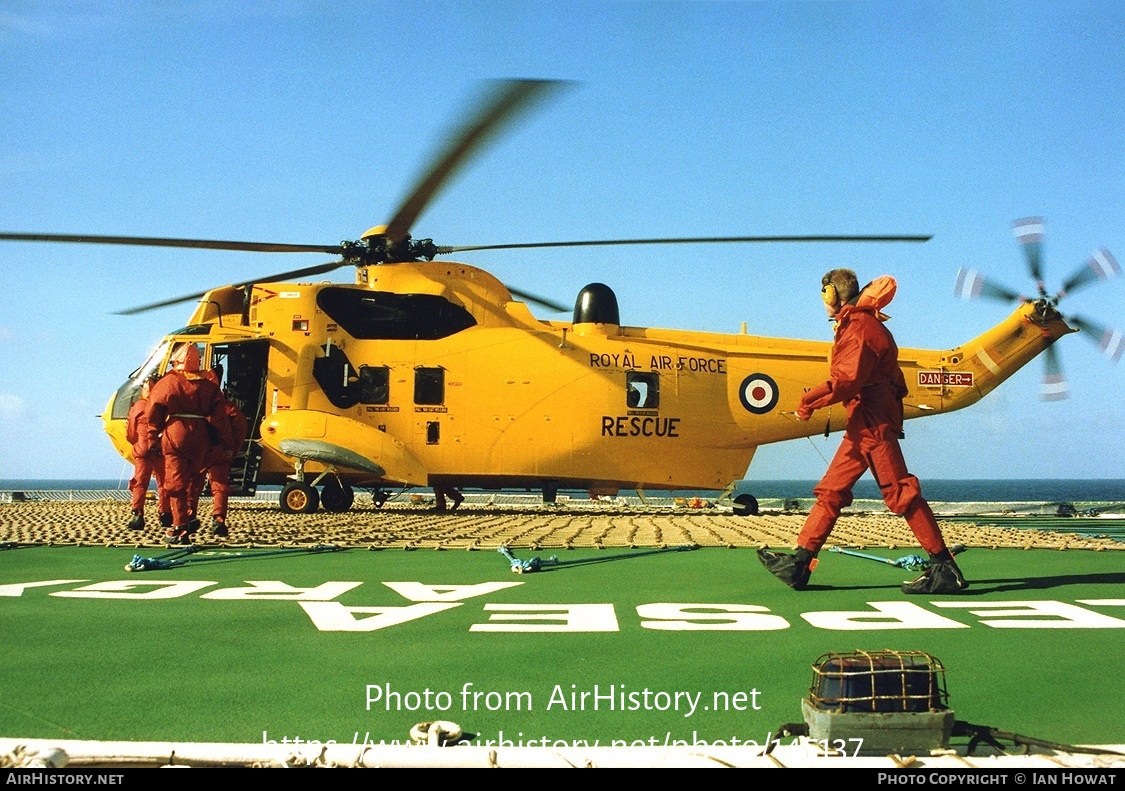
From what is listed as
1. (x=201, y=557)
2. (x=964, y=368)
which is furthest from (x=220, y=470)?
(x=964, y=368)

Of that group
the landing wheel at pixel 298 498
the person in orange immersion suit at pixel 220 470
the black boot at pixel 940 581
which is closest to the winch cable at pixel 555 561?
the black boot at pixel 940 581

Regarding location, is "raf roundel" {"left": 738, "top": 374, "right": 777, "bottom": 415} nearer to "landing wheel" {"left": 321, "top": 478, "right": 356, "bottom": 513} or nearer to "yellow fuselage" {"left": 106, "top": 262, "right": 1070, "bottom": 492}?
"yellow fuselage" {"left": 106, "top": 262, "right": 1070, "bottom": 492}

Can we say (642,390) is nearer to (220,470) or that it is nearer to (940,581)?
(220,470)

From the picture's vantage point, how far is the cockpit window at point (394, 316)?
14.0 meters

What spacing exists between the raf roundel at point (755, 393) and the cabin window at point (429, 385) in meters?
4.83

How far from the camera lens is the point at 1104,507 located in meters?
19.7

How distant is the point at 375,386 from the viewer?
1399 centimetres

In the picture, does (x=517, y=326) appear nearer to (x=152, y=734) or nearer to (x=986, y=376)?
(x=986, y=376)

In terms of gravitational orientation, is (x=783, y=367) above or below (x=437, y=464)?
above

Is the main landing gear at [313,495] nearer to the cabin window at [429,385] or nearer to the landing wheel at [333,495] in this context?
the landing wheel at [333,495]

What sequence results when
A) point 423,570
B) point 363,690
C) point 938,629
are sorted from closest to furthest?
point 363,690, point 938,629, point 423,570

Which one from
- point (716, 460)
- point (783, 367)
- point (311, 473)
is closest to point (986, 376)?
point (783, 367)

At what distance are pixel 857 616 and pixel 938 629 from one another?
0.42 metres

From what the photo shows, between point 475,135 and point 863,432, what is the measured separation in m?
5.83
